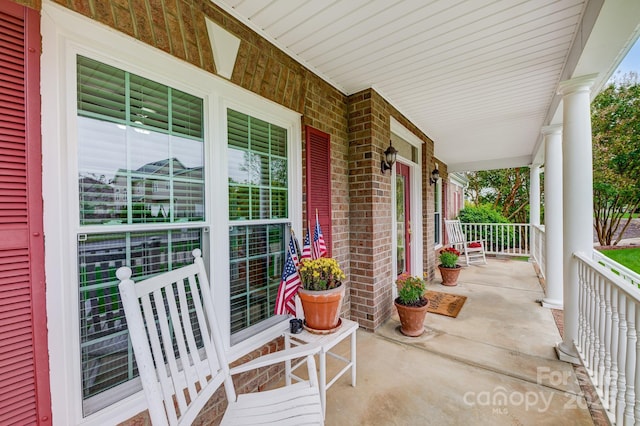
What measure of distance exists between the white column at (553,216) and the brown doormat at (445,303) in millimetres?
1104

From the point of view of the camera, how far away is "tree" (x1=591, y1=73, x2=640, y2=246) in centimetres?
697

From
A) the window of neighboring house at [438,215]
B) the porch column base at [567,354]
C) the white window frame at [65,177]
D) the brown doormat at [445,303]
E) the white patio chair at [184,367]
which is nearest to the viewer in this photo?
the white patio chair at [184,367]

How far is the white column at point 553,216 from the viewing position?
359 cm

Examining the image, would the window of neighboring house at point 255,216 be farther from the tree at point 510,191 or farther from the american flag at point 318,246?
the tree at point 510,191

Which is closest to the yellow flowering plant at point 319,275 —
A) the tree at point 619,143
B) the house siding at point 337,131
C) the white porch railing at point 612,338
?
the house siding at point 337,131

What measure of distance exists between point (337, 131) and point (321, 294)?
1865mm

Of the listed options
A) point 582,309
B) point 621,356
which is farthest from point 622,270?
point 621,356

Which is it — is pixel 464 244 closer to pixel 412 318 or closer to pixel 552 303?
pixel 552 303

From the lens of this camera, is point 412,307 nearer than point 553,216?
Yes

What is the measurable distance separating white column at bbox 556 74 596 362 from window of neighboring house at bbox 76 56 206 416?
10.7 ft

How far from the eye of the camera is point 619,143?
7023 mm

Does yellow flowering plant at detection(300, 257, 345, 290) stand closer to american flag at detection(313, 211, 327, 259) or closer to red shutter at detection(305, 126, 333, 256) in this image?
american flag at detection(313, 211, 327, 259)

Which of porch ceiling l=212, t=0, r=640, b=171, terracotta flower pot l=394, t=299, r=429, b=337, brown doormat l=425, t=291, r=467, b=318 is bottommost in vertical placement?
brown doormat l=425, t=291, r=467, b=318

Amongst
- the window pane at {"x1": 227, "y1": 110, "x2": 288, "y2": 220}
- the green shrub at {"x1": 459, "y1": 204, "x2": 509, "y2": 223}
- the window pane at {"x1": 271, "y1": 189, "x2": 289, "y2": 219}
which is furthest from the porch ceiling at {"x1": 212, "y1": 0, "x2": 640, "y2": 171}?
the green shrub at {"x1": 459, "y1": 204, "x2": 509, "y2": 223}
